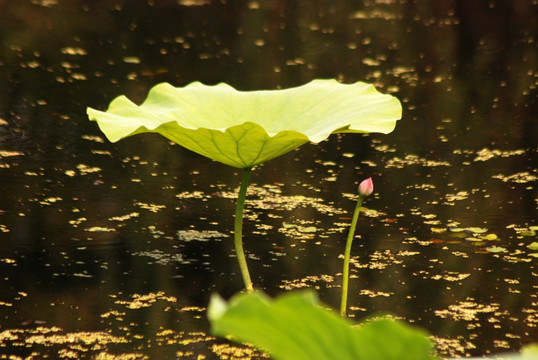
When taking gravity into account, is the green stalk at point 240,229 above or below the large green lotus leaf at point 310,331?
above

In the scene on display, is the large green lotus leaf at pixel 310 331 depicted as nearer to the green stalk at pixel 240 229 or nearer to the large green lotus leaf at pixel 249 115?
the large green lotus leaf at pixel 249 115

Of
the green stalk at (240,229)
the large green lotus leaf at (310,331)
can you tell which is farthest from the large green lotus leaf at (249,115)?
the large green lotus leaf at (310,331)

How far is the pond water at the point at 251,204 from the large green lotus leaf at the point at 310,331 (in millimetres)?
874

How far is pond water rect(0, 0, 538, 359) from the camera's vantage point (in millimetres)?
1627

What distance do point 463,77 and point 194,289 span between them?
2452mm

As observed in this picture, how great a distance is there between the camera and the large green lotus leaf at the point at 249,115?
1.48 metres

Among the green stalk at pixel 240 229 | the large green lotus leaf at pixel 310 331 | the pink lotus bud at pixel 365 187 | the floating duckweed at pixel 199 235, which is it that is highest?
the floating duckweed at pixel 199 235

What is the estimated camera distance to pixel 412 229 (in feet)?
6.97

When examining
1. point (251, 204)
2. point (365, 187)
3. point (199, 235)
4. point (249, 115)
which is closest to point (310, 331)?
point (365, 187)

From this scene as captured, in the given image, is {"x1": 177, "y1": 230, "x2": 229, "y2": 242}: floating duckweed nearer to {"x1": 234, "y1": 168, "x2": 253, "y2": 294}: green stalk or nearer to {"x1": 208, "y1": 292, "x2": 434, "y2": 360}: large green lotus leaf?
{"x1": 234, "y1": 168, "x2": 253, "y2": 294}: green stalk

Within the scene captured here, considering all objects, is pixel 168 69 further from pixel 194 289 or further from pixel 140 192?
pixel 194 289

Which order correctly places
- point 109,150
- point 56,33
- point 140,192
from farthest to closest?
point 56,33, point 109,150, point 140,192

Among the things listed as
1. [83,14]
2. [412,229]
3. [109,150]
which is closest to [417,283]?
[412,229]

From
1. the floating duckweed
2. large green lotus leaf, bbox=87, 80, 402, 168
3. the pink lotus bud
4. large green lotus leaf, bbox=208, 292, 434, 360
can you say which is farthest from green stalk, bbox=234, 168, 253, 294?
large green lotus leaf, bbox=208, 292, 434, 360
